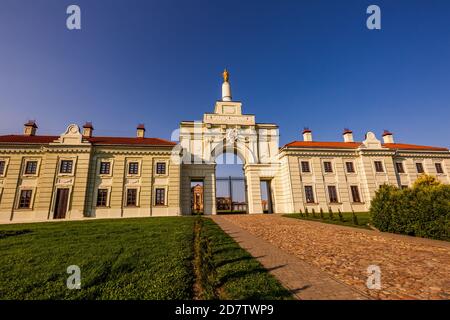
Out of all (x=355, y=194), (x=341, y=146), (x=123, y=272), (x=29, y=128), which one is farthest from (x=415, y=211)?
(x=29, y=128)

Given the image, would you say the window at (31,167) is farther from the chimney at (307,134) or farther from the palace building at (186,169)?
the chimney at (307,134)

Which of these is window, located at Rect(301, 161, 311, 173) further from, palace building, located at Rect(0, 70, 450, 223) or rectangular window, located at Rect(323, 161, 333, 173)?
rectangular window, located at Rect(323, 161, 333, 173)

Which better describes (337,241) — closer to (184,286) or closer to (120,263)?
(184,286)

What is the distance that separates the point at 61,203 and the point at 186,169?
45.1ft

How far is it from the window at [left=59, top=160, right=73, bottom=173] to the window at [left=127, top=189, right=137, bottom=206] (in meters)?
6.74

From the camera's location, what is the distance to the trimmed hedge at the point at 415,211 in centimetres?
945

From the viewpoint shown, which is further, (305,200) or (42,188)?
(305,200)

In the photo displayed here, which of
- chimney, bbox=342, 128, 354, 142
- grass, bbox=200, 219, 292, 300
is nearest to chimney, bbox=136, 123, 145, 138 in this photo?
grass, bbox=200, 219, 292, 300

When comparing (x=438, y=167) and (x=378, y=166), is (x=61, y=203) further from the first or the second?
(x=438, y=167)

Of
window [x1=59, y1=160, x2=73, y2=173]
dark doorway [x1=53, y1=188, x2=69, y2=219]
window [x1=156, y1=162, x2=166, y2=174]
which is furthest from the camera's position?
window [x1=156, y1=162, x2=166, y2=174]

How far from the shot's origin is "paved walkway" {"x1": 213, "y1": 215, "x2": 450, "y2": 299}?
12.8ft

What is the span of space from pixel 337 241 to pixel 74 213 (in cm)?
2436

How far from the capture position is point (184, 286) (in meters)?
4.14
